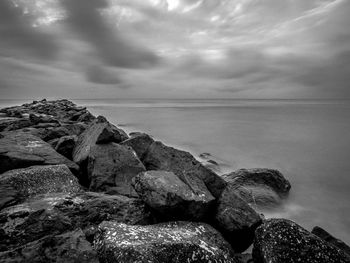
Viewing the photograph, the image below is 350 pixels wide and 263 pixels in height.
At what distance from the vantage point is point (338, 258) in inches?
144

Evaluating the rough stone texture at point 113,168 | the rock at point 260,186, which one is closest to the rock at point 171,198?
the rough stone texture at point 113,168

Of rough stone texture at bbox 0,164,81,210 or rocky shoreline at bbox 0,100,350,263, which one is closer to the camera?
rocky shoreline at bbox 0,100,350,263

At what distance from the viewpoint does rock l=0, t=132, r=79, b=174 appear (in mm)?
5965

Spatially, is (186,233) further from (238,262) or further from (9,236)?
(9,236)

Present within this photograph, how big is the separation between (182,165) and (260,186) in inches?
169

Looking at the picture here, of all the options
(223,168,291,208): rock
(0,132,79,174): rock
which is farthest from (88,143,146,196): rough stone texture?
(223,168,291,208): rock

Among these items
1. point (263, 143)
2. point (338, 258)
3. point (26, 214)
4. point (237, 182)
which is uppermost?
point (26, 214)

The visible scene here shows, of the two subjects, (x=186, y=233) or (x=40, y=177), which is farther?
(x=40, y=177)

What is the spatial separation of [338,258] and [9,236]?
4703 millimetres

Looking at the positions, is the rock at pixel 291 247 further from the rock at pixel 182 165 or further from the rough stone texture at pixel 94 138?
the rough stone texture at pixel 94 138

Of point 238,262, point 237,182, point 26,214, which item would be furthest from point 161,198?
point 237,182

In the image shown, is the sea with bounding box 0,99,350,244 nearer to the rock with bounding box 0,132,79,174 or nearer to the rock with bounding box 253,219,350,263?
the rock with bounding box 253,219,350,263

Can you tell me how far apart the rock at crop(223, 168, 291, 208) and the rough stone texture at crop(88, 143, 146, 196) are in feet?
13.7

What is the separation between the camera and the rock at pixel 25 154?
5965 mm
